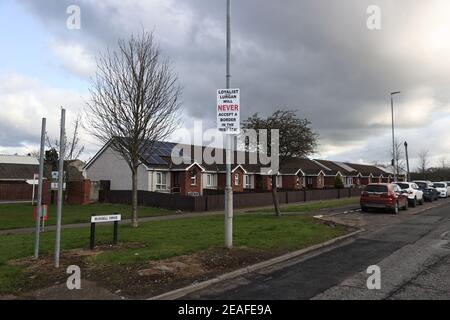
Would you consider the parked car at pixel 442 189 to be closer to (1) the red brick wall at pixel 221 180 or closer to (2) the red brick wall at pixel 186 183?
(1) the red brick wall at pixel 221 180

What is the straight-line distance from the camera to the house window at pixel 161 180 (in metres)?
35.8

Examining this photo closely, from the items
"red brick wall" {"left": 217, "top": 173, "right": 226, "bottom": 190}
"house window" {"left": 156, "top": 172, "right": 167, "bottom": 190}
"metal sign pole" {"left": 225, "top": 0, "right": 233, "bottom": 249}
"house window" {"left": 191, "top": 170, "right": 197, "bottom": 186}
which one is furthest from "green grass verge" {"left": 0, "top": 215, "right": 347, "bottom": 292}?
"red brick wall" {"left": 217, "top": 173, "right": 226, "bottom": 190}

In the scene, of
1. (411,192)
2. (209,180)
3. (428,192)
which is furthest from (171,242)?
(209,180)

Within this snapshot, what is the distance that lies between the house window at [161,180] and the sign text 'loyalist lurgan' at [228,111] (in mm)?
26063

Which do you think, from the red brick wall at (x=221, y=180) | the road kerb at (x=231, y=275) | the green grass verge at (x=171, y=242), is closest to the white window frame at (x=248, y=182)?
the red brick wall at (x=221, y=180)

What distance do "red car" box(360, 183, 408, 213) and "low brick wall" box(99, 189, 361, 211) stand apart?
33.8ft

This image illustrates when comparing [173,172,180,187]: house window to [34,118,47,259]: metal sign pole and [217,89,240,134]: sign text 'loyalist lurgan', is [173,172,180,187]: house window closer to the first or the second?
[217,89,240,134]: sign text 'loyalist lurgan'

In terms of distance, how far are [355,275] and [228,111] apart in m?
4.86

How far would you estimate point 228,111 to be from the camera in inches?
408

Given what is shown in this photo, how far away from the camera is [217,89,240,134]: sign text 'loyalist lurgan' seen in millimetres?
10328

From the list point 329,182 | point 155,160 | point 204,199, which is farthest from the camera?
point 329,182

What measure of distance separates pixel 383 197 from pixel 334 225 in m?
7.45

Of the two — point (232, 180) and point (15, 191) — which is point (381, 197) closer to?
point (232, 180)

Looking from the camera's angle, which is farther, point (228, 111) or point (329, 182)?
point (329, 182)
